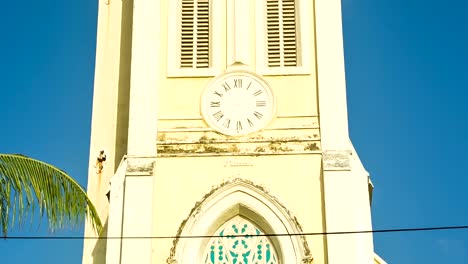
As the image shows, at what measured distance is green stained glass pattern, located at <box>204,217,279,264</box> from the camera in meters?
21.3

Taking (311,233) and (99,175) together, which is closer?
(311,233)

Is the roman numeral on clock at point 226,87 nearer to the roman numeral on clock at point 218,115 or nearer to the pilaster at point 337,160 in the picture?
the roman numeral on clock at point 218,115

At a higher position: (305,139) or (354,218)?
(305,139)

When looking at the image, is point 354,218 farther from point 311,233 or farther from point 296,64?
point 296,64

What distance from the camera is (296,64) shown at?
23031mm

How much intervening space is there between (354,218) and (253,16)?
5399 mm

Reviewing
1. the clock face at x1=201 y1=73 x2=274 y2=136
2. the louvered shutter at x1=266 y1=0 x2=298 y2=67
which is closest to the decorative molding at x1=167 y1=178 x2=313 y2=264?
the clock face at x1=201 y1=73 x2=274 y2=136

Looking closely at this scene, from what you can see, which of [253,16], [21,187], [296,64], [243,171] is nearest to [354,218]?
[243,171]

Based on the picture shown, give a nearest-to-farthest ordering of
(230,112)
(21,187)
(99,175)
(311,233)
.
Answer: (21,187) → (311,233) → (230,112) → (99,175)

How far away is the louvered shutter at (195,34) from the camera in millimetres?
23172

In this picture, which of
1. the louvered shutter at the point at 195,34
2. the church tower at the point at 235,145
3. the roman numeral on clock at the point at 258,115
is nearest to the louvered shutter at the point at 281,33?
the church tower at the point at 235,145

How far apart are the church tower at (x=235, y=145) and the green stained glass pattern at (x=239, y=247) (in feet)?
0.08

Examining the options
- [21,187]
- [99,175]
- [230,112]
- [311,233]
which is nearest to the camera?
[21,187]

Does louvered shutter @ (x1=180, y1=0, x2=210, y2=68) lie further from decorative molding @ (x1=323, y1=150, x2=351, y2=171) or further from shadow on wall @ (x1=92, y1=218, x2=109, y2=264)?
shadow on wall @ (x1=92, y1=218, x2=109, y2=264)
